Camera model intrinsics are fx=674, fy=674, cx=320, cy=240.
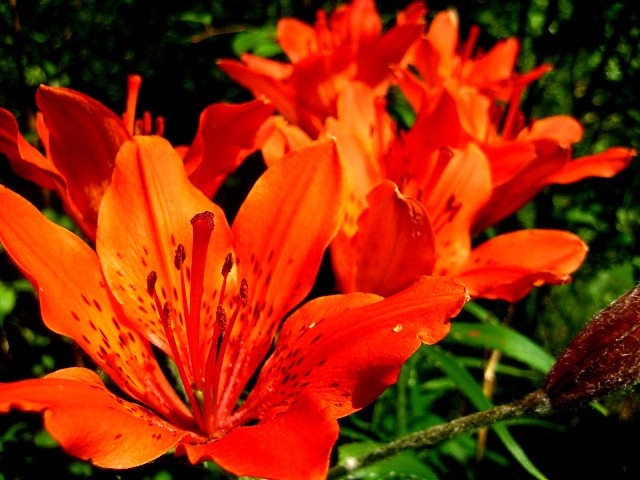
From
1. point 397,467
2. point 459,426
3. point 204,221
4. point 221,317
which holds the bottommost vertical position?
point 397,467

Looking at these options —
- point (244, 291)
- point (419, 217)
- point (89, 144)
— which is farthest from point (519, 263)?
point (89, 144)

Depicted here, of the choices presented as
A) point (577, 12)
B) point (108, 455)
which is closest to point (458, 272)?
point (108, 455)

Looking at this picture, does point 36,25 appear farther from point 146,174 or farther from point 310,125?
point 146,174

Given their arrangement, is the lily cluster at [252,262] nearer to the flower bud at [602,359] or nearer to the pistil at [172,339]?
the pistil at [172,339]

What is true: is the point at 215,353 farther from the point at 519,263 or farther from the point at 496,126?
the point at 496,126

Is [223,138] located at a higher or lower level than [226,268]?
higher

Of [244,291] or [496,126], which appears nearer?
[244,291]
